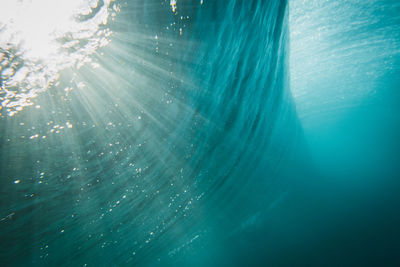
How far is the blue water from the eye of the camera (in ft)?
12.5

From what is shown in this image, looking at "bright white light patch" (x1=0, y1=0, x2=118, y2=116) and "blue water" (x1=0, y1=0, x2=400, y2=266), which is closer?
"bright white light patch" (x1=0, y1=0, x2=118, y2=116)

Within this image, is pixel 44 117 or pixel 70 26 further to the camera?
pixel 44 117

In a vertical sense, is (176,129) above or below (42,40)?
below

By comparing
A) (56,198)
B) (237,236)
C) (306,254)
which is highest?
(56,198)

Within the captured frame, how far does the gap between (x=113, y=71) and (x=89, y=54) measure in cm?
56

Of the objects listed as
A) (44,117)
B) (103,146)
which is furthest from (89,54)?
(103,146)

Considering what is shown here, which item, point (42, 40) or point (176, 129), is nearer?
point (42, 40)

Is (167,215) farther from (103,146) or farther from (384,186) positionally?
(384,186)

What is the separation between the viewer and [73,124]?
4.05 meters

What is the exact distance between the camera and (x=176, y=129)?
657 centimetres

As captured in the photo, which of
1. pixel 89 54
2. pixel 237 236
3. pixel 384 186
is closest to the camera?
pixel 89 54

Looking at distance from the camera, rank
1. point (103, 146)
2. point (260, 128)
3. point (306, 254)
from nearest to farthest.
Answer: point (103, 146), point (260, 128), point (306, 254)

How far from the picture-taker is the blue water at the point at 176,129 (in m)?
3.79

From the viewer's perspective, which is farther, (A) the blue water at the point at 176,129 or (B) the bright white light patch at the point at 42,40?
(A) the blue water at the point at 176,129
